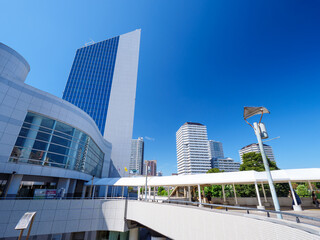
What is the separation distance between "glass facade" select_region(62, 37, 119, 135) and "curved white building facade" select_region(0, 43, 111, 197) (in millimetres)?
36414

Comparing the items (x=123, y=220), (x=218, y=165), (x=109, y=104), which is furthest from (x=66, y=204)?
(x=218, y=165)

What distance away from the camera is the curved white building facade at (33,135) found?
16875 mm

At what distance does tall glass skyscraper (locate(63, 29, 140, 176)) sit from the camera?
186ft

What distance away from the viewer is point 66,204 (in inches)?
659

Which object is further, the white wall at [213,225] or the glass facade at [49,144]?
the glass facade at [49,144]

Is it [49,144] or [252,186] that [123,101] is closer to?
[49,144]

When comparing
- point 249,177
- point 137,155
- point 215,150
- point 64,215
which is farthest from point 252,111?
point 215,150

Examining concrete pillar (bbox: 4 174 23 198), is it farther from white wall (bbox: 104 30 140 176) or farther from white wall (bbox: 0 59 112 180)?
white wall (bbox: 104 30 140 176)

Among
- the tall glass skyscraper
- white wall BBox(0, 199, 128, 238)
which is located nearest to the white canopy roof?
white wall BBox(0, 199, 128, 238)

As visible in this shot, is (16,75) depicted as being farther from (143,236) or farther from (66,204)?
(143,236)

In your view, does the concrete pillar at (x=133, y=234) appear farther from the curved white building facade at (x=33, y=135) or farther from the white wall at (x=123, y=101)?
the white wall at (x=123, y=101)

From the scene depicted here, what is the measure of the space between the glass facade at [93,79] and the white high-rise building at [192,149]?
99.7 meters

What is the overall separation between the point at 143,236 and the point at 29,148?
2701 cm

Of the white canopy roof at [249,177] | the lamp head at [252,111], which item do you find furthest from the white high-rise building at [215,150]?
the lamp head at [252,111]
